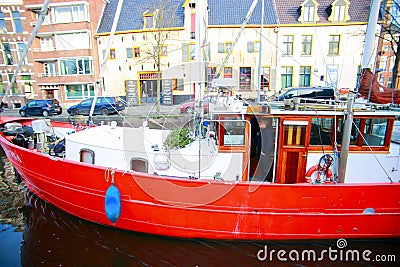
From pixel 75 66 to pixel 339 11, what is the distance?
978 inches

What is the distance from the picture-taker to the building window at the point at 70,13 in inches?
874

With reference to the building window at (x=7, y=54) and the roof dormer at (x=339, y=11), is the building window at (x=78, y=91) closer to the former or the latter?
the building window at (x=7, y=54)

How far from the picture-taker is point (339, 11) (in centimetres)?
2062

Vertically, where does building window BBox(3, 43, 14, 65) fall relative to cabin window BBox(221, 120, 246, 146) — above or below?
above

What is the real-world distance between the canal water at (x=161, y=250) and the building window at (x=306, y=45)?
764 inches

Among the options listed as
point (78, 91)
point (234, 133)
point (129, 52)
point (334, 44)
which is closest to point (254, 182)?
point (234, 133)

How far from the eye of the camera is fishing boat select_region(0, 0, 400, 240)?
438 centimetres

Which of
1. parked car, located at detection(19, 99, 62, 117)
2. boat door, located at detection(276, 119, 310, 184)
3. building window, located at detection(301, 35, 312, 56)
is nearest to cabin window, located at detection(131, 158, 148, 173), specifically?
boat door, located at detection(276, 119, 310, 184)

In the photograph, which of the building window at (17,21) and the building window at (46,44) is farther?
the building window at (46,44)

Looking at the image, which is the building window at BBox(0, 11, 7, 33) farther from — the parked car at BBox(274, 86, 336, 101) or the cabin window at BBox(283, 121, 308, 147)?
the cabin window at BBox(283, 121, 308, 147)

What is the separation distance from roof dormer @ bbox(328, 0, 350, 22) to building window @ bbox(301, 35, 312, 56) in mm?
2435

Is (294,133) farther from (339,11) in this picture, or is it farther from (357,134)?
(339,11)

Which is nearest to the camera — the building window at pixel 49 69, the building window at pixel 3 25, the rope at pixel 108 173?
the rope at pixel 108 173

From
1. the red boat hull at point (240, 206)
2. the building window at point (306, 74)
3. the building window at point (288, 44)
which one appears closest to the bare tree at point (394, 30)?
the building window at point (306, 74)
